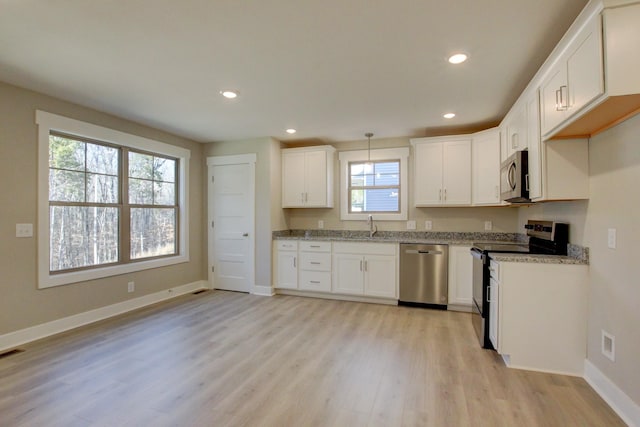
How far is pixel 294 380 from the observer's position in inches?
90.3

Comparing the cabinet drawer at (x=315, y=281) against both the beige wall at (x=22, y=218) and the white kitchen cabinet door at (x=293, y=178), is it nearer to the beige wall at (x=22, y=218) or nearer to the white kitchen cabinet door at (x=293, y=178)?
the white kitchen cabinet door at (x=293, y=178)

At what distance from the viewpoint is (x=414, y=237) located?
4543 mm

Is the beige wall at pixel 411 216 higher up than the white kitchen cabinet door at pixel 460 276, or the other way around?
the beige wall at pixel 411 216

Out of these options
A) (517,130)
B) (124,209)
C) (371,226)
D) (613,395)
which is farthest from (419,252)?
(124,209)

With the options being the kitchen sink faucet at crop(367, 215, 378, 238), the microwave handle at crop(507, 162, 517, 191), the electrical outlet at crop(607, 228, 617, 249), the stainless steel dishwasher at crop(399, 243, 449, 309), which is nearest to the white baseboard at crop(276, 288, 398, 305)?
the stainless steel dishwasher at crop(399, 243, 449, 309)

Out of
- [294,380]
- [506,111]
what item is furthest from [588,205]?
[294,380]

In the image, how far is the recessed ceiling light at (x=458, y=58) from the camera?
233 centimetres

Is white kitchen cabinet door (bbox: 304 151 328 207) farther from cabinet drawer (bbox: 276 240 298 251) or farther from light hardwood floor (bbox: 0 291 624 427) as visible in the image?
light hardwood floor (bbox: 0 291 624 427)

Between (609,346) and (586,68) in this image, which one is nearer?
(586,68)

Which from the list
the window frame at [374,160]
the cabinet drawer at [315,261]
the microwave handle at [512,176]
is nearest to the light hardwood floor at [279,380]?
the cabinet drawer at [315,261]

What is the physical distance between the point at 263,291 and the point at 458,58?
3.87 metres

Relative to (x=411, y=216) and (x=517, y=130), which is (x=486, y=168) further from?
(x=411, y=216)

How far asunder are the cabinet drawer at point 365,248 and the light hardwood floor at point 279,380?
100cm

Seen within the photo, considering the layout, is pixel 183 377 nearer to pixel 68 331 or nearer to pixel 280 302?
pixel 68 331
